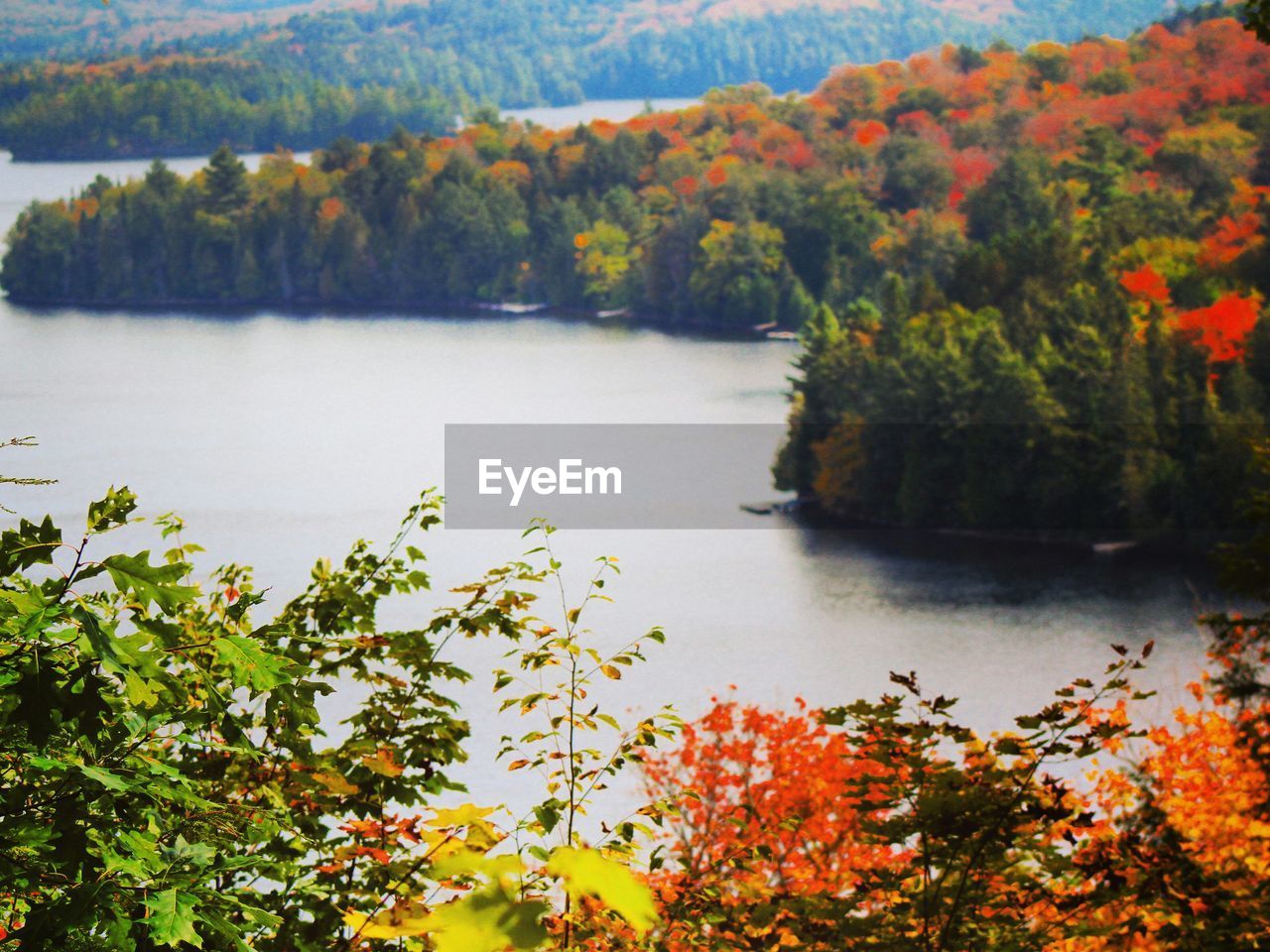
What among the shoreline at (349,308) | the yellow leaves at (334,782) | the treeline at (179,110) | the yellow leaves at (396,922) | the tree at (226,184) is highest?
the treeline at (179,110)

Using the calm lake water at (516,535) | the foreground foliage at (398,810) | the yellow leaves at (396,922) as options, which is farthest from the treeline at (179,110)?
the yellow leaves at (396,922)

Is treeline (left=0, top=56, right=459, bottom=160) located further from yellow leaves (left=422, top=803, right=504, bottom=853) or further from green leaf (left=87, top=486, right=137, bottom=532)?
yellow leaves (left=422, top=803, right=504, bottom=853)

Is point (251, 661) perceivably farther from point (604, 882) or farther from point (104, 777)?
point (604, 882)

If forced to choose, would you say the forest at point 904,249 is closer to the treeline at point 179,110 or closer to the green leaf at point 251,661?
the treeline at point 179,110

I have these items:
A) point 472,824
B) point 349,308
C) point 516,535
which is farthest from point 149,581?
point 349,308

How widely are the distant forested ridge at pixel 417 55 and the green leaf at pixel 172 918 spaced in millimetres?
79555

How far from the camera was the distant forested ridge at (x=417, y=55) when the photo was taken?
265ft

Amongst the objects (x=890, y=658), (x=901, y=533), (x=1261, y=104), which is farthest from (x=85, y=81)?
(x=890, y=658)

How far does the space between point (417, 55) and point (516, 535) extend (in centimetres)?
6441

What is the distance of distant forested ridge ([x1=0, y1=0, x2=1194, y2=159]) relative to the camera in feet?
265

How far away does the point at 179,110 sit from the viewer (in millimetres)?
80000

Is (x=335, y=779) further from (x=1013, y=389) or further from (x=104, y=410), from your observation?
(x=104, y=410)

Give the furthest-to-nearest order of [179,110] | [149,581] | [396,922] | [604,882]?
[179,110] → [396,922] → [149,581] → [604,882]

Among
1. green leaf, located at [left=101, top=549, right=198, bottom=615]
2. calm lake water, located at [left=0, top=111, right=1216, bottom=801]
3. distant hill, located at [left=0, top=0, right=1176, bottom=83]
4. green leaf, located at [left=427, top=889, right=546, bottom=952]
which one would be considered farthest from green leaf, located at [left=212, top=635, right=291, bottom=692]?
distant hill, located at [left=0, top=0, right=1176, bottom=83]
